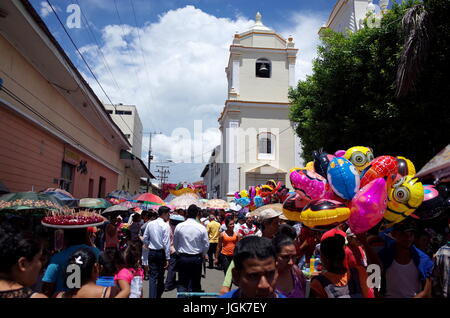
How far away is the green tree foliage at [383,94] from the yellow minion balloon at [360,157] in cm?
487

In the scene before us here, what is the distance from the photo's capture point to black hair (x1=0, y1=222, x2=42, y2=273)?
7.87 feet

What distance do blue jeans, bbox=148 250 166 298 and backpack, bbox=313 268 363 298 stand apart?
4748mm

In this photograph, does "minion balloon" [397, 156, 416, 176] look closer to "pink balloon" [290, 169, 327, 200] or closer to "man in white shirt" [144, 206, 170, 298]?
"pink balloon" [290, 169, 327, 200]

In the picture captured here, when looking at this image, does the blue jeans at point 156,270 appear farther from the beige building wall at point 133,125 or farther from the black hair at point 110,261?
the beige building wall at point 133,125

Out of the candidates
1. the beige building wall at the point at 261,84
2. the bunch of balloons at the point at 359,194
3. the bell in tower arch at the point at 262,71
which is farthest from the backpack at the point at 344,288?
the bell in tower arch at the point at 262,71

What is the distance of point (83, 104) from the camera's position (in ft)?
47.4

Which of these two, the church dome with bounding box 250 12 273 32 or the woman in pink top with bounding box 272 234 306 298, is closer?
the woman in pink top with bounding box 272 234 306 298

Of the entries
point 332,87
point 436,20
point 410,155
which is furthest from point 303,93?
point 436,20

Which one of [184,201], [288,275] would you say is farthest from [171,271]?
[184,201]

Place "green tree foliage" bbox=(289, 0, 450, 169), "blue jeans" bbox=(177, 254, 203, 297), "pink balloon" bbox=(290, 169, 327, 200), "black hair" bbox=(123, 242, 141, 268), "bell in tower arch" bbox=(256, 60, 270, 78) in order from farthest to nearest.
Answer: "bell in tower arch" bbox=(256, 60, 270, 78) < "green tree foliage" bbox=(289, 0, 450, 169) < "blue jeans" bbox=(177, 254, 203, 297) < "pink balloon" bbox=(290, 169, 327, 200) < "black hair" bbox=(123, 242, 141, 268)

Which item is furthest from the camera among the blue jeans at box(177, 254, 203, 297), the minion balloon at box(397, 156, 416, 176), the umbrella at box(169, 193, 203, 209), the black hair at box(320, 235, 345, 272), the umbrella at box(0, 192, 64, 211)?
the umbrella at box(169, 193, 203, 209)

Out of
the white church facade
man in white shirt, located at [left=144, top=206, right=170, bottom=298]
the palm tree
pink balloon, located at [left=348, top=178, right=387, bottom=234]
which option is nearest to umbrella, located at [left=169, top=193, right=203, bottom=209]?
man in white shirt, located at [left=144, top=206, right=170, bottom=298]

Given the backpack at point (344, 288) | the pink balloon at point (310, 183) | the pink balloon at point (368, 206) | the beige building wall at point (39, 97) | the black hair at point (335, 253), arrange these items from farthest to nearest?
the beige building wall at point (39, 97) → the pink balloon at point (310, 183) → the pink balloon at point (368, 206) → the black hair at point (335, 253) → the backpack at point (344, 288)

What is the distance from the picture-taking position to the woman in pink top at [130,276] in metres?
3.37
